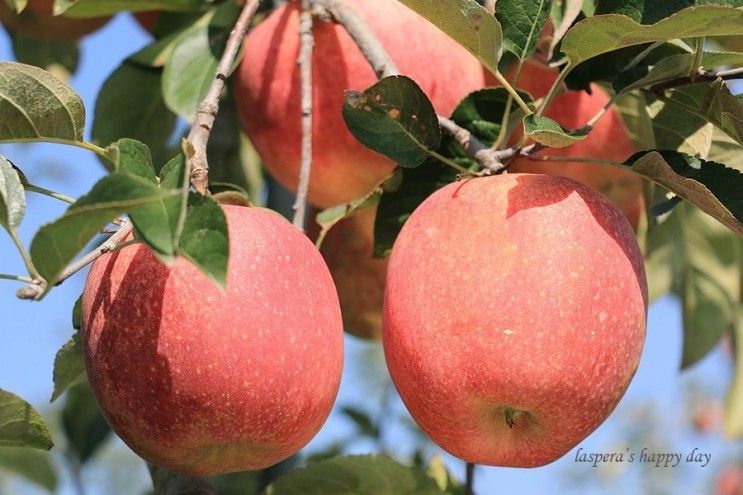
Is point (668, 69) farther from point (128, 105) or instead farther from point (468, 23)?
point (128, 105)

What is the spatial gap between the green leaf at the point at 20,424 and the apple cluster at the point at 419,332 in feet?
0.25

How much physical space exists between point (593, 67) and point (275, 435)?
1.65 ft

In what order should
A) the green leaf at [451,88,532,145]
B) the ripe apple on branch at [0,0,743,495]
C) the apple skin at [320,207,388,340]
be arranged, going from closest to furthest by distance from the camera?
the ripe apple on branch at [0,0,743,495] < the green leaf at [451,88,532,145] < the apple skin at [320,207,388,340]

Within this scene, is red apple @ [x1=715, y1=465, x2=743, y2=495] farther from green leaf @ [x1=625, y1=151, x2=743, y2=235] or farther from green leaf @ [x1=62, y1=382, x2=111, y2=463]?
green leaf @ [x1=625, y1=151, x2=743, y2=235]

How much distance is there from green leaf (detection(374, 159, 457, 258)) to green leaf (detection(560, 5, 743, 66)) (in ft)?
0.67

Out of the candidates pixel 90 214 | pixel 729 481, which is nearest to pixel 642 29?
pixel 90 214

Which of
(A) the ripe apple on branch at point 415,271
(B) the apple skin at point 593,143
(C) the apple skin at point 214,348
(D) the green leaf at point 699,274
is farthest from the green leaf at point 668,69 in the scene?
(D) the green leaf at point 699,274

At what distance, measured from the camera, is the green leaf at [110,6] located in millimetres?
1226

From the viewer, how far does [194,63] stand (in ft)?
4.06

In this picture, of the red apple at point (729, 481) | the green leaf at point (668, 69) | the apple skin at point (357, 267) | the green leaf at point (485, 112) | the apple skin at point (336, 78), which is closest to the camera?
the green leaf at point (668, 69)

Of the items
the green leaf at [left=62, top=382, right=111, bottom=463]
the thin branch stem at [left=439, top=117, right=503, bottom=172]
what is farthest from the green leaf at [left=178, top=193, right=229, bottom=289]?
the green leaf at [left=62, top=382, right=111, bottom=463]

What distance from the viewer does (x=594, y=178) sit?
1.32 metres

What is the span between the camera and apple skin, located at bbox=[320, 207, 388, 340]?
1.37 meters

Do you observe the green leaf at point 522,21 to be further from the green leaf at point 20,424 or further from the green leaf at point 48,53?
the green leaf at point 48,53
